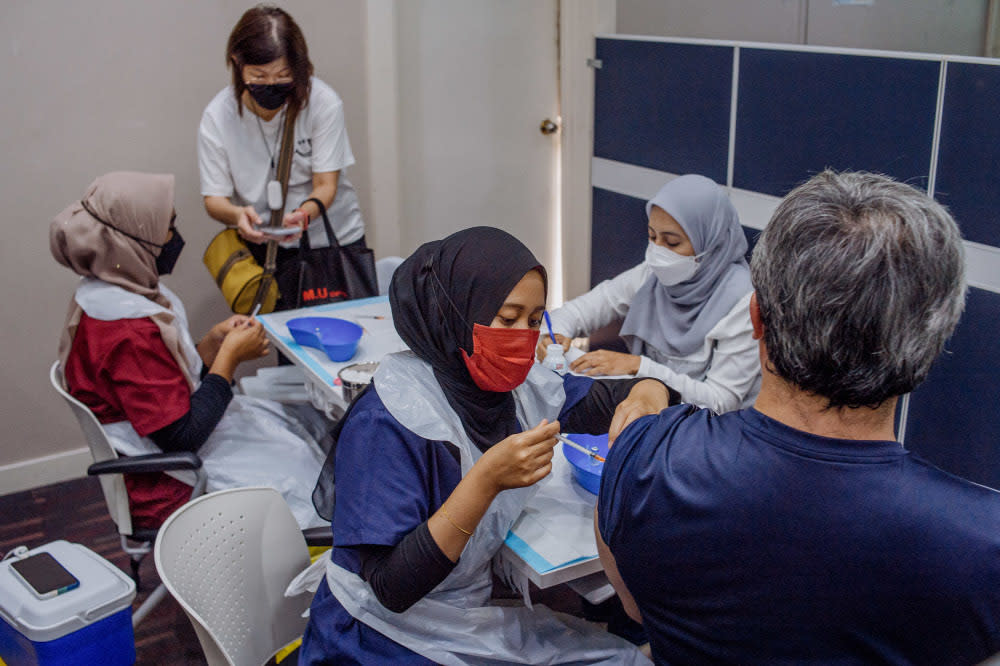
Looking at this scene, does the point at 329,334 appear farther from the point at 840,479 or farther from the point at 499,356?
the point at 840,479

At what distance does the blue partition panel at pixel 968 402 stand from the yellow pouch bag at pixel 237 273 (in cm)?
204

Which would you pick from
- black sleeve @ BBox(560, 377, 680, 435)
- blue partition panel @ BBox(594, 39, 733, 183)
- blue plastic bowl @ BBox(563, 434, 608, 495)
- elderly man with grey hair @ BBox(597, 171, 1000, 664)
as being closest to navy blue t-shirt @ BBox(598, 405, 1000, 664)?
A: elderly man with grey hair @ BBox(597, 171, 1000, 664)

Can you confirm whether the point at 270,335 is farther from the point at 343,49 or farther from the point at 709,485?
the point at 709,485

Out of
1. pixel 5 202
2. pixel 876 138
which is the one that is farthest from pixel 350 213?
pixel 876 138

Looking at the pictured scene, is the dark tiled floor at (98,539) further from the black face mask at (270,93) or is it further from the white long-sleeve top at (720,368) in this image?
the black face mask at (270,93)

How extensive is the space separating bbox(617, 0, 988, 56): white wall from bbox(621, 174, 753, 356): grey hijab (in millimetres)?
2055

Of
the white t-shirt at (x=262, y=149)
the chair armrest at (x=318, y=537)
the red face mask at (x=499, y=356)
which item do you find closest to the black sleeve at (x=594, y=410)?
the red face mask at (x=499, y=356)

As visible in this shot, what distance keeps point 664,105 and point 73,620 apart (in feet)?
8.82

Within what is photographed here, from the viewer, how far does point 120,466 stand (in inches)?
87.0

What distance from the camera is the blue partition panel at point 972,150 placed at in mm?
2422

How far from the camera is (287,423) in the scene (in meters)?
2.67

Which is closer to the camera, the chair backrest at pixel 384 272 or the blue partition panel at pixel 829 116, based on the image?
the blue partition panel at pixel 829 116

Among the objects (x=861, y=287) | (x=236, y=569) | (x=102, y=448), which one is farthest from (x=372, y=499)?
(x=102, y=448)

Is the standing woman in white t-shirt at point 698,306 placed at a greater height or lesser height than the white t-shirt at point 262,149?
lesser
